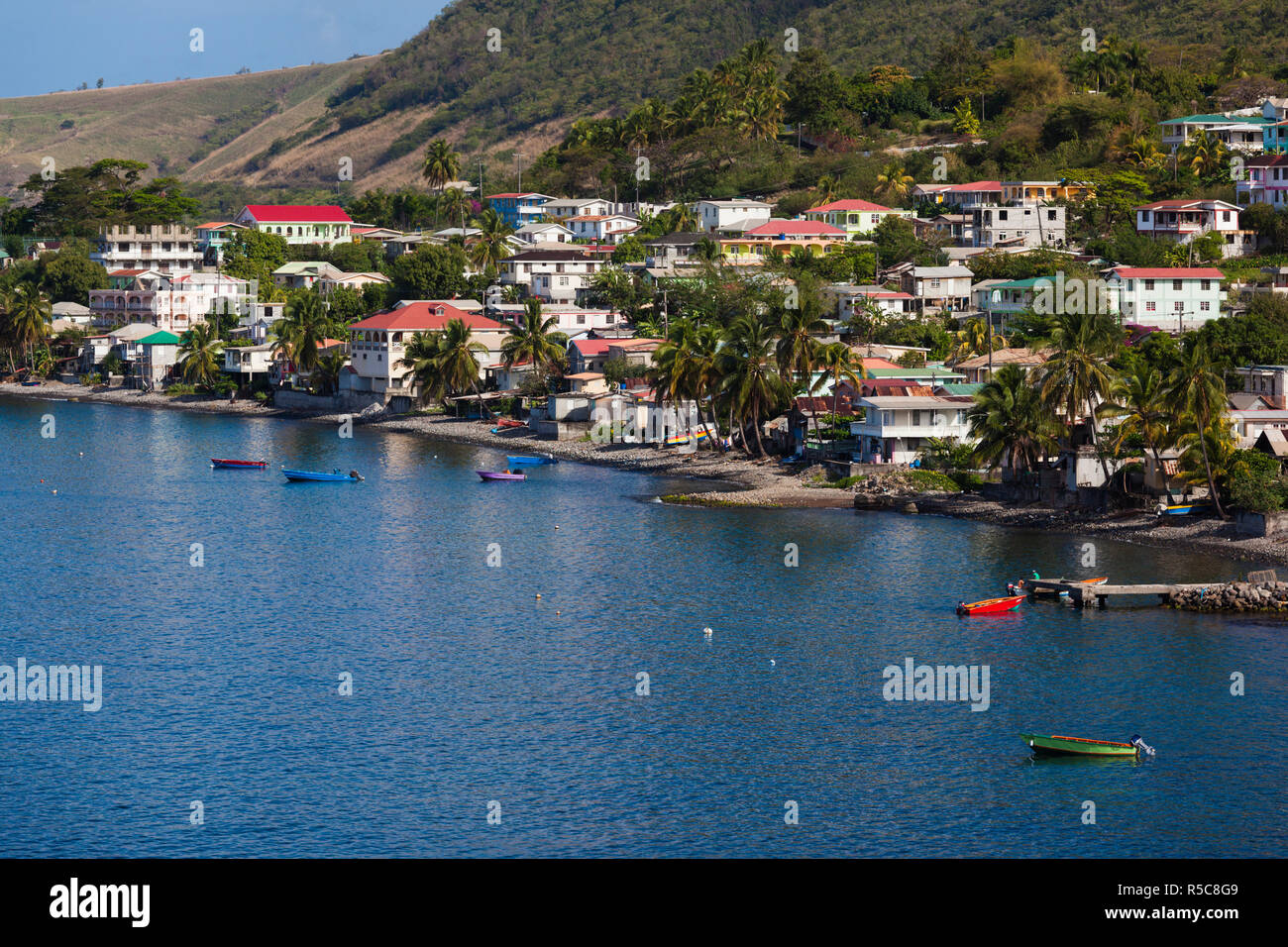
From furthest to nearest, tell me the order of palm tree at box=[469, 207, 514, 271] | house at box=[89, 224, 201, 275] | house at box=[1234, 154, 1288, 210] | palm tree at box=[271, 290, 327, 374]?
house at box=[89, 224, 201, 275], palm tree at box=[469, 207, 514, 271], palm tree at box=[271, 290, 327, 374], house at box=[1234, 154, 1288, 210]

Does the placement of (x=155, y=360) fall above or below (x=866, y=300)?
below

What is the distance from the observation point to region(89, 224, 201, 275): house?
571 ft

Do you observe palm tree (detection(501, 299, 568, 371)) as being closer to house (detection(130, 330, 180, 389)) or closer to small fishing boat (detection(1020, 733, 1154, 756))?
house (detection(130, 330, 180, 389))

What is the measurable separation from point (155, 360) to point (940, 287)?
74423 mm

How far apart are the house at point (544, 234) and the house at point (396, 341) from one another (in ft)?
105

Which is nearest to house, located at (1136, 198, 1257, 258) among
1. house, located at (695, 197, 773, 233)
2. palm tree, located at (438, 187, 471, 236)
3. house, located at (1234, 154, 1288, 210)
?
house, located at (1234, 154, 1288, 210)

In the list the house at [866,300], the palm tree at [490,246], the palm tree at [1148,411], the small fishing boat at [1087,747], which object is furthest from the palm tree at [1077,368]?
the palm tree at [490,246]

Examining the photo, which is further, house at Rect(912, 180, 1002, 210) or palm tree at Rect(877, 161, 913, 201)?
palm tree at Rect(877, 161, 913, 201)

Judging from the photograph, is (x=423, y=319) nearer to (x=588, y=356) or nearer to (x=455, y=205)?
(x=588, y=356)

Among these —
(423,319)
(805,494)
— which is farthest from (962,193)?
(805,494)

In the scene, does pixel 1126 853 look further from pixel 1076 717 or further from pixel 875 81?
pixel 875 81

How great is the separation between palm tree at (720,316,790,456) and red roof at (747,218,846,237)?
5219 cm

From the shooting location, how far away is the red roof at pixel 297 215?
7062 inches

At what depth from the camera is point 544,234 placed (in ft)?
530
